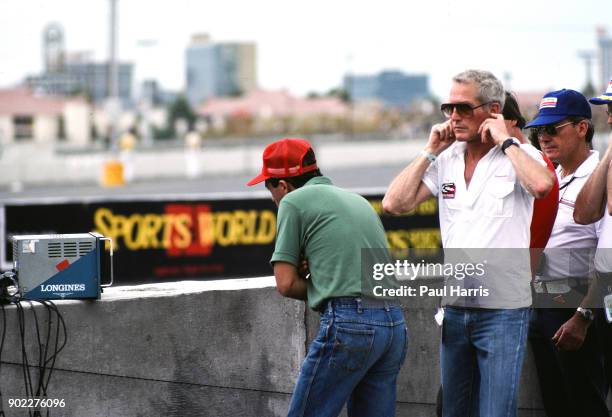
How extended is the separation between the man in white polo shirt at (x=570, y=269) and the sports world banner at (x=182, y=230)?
881 cm

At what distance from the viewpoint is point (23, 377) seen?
4883 millimetres

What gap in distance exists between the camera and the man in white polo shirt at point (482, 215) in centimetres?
407

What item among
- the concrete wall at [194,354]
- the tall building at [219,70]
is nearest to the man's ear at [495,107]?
A: the concrete wall at [194,354]

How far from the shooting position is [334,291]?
3.94 metres

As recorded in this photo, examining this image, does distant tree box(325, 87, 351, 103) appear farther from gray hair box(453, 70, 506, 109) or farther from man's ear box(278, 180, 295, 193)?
man's ear box(278, 180, 295, 193)

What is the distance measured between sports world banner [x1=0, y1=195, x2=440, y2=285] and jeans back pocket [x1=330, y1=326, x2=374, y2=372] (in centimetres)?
978

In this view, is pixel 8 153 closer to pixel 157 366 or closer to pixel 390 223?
pixel 390 223

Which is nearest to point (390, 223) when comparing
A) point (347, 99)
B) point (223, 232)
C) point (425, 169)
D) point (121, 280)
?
point (223, 232)

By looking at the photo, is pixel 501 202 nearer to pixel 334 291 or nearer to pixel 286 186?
pixel 334 291

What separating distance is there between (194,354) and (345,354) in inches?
62.9

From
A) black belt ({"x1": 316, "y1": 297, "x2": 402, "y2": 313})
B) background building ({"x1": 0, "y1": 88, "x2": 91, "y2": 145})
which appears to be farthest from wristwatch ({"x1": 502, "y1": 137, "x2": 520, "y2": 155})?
background building ({"x1": 0, "y1": 88, "x2": 91, "y2": 145})

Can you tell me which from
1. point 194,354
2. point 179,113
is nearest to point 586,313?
point 194,354

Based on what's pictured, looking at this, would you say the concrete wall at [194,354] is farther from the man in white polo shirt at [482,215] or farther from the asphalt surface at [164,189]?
the asphalt surface at [164,189]

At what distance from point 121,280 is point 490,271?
10.5 meters
